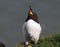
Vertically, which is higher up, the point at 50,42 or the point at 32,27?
the point at 32,27

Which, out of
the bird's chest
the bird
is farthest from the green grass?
the bird's chest

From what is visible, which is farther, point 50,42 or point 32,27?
point 50,42

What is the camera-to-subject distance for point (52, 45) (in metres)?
6.88

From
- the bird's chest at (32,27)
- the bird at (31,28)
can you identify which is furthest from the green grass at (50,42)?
the bird's chest at (32,27)

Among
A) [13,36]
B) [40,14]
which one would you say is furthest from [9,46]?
[40,14]

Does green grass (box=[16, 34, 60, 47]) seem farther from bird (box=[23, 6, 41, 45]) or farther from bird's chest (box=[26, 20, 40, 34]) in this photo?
bird's chest (box=[26, 20, 40, 34])

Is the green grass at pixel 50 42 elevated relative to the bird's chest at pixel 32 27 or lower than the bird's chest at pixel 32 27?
lower

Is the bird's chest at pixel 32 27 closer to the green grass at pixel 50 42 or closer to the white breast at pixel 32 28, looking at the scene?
the white breast at pixel 32 28

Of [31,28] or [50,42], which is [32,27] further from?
[50,42]

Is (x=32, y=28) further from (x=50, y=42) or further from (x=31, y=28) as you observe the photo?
(x=50, y=42)

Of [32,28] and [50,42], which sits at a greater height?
[32,28]

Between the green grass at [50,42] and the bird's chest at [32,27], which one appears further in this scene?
the green grass at [50,42]

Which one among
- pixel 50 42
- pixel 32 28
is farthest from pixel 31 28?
pixel 50 42

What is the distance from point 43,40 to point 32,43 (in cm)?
29
